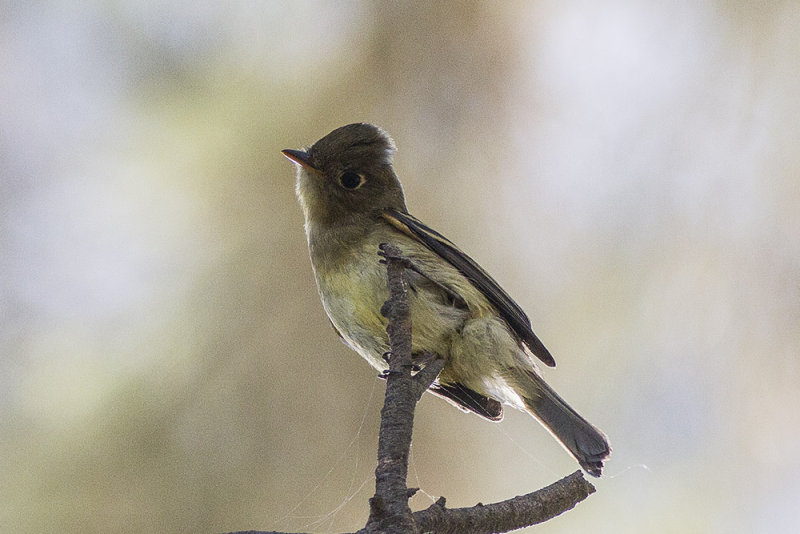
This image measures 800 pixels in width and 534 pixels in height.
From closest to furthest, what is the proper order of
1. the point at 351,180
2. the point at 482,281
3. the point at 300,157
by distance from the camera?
1. the point at 482,281
2. the point at 300,157
3. the point at 351,180

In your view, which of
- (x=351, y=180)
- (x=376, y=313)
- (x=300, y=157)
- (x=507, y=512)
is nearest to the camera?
(x=507, y=512)

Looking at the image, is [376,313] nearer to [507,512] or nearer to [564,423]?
[564,423]

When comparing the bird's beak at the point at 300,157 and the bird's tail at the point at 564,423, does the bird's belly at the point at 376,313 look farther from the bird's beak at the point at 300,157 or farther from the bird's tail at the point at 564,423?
the bird's beak at the point at 300,157

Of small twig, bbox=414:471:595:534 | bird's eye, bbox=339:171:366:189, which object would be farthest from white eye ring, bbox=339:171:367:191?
small twig, bbox=414:471:595:534

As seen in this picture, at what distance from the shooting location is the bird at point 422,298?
2.60 m

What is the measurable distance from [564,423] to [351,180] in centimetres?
110

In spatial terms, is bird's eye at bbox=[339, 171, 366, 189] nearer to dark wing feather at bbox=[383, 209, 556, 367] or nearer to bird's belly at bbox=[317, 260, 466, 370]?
dark wing feather at bbox=[383, 209, 556, 367]

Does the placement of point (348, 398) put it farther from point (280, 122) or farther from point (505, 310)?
point (280, 122)

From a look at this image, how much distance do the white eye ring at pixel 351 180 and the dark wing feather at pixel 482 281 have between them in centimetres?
18

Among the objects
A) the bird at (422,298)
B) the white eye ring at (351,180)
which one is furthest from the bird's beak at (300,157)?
the white eye ring at (351,180)

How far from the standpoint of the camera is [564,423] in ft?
8.61

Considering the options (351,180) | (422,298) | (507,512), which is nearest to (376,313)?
(422,298)

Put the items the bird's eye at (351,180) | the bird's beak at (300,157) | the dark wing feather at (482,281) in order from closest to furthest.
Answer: the dark wing feather at (482,281) → the bird's beak at (300,157) → the bird's eye at (351,180)

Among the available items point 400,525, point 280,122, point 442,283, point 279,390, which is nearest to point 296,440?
point 279,390
